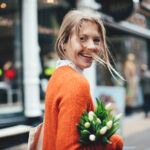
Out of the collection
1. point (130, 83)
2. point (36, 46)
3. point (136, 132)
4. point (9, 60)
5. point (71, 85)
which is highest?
point (36, 46)

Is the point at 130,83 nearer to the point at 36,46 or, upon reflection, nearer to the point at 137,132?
the point at 137,132

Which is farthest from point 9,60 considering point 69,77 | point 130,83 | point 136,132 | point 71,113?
point 71,113

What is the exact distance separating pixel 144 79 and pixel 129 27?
2143 mm

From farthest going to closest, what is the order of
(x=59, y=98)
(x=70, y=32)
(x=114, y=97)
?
1. (x=114, y=97)
2. (x=70, y=32)
3. (x=59, y=98)

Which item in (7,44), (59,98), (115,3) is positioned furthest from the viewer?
(7,44)

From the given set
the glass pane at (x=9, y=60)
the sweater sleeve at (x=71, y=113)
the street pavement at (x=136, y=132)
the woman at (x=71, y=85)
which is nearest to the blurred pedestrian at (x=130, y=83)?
the street pavement at (x=136, y=132)

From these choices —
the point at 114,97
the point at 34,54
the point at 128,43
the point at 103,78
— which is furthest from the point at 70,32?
the point at 128,43

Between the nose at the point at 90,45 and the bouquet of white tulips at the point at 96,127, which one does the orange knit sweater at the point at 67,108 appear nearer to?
the bouquet of white tulips at the point at 96,127

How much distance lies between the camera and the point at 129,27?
368 inches

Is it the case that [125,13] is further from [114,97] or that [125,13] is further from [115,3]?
[114,97]

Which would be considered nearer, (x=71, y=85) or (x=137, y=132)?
(x=71, y=85)

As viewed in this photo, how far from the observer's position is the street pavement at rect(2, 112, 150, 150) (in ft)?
18.5

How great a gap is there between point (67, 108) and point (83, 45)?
0.43 metres

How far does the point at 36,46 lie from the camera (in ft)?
19.8
